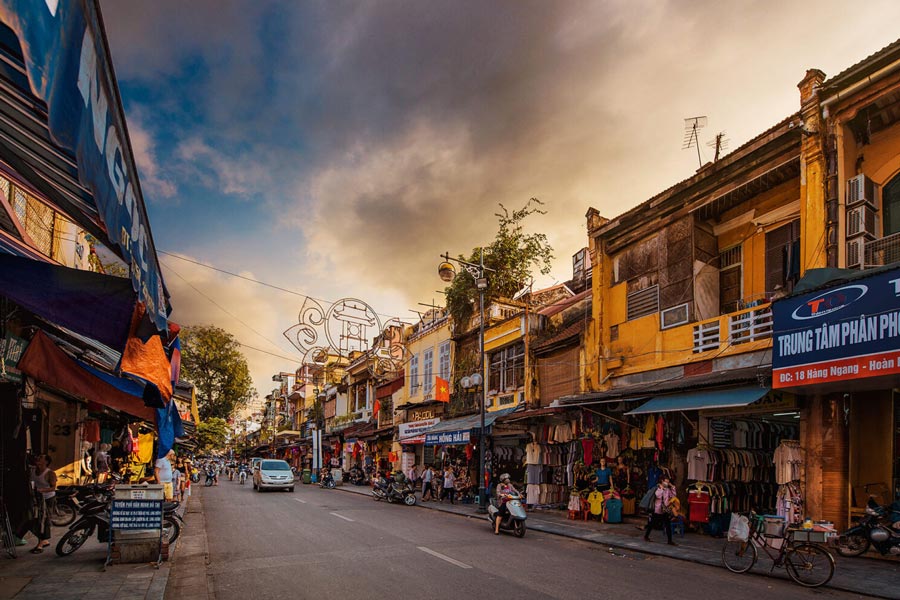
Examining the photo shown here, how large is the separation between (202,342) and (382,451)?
57.6 feet

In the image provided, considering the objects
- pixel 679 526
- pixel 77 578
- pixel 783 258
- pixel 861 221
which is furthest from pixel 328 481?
pixel 861 221

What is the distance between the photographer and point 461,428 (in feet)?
78.4

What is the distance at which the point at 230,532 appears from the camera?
14.3 metres

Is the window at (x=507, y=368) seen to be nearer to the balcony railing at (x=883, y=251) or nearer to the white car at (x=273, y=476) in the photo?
the white car at (x=273, y=476)

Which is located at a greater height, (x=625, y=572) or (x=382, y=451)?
(x=625, y=572)

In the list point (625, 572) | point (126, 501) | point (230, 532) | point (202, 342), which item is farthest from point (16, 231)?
point (202, 342)

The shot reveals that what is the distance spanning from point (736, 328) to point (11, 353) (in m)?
14.9

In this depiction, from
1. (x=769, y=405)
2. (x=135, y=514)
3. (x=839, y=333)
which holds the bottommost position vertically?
(x=135, y=514)

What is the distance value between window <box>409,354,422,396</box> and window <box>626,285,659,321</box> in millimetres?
17775

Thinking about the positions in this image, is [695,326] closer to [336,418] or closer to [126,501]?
[126,501]

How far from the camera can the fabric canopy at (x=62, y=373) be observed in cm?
876

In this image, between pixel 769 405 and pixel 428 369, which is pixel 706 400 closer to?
pixel 769 405

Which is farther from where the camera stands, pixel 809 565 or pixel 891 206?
pixel 891 206

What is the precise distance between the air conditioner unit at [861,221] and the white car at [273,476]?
26.4m
